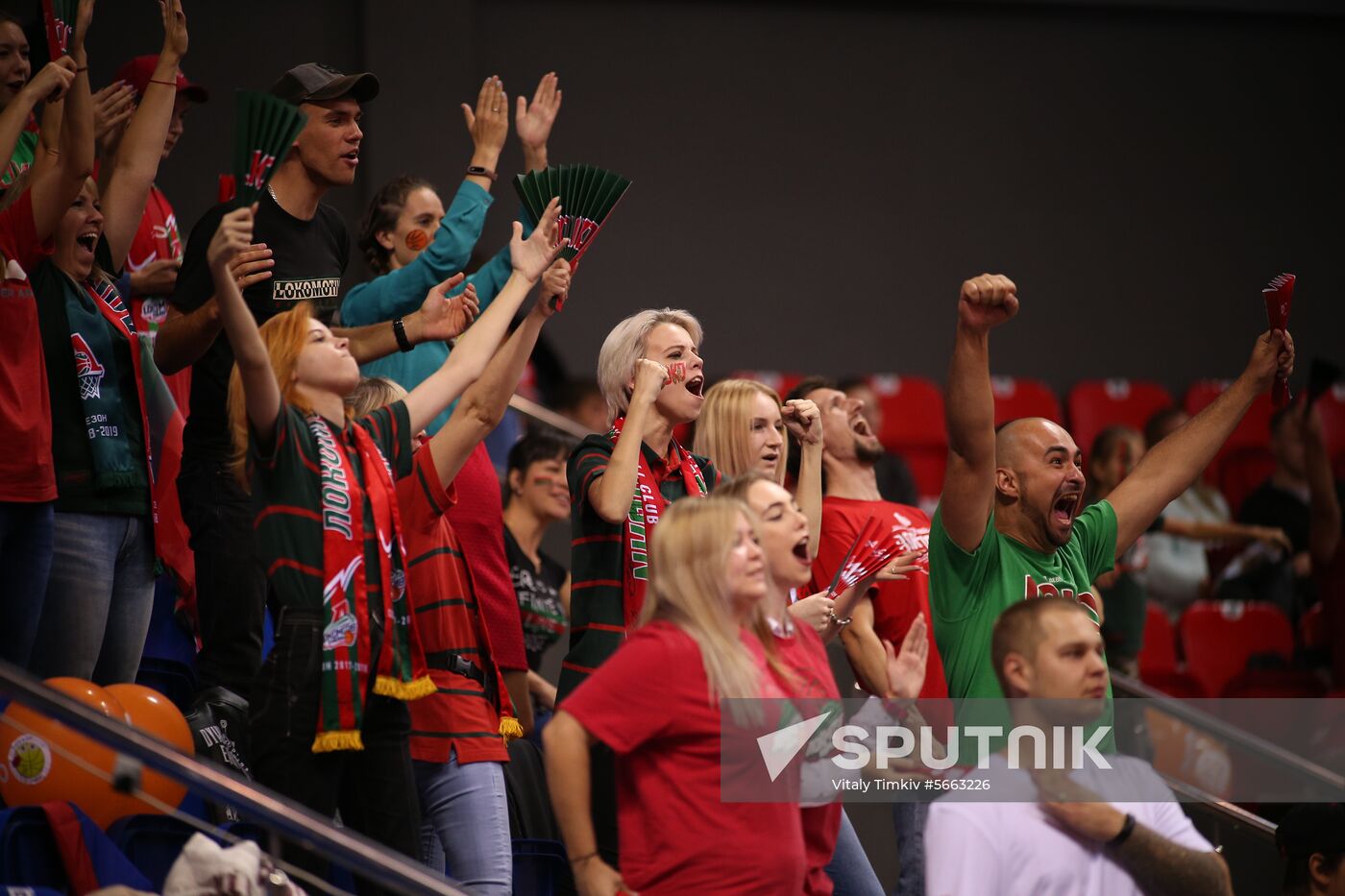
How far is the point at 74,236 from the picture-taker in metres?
3.71

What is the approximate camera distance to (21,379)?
3.44 meters

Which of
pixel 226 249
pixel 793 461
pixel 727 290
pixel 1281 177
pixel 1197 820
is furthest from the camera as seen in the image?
pixel 1281 177

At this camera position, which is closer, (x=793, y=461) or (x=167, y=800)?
(x=167, y=800)

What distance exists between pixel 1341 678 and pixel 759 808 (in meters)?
4.34

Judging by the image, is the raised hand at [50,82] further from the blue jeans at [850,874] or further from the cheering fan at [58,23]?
the blue jeans at [850,874]

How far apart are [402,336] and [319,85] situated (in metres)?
0.72

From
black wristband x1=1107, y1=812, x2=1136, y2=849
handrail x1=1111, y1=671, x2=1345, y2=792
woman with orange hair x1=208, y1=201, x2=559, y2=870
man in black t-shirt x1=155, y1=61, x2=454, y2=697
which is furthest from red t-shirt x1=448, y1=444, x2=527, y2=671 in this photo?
handrail x1=1111, y1=671, x2=1345, y2=792

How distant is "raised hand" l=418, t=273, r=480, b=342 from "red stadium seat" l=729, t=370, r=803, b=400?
3914 mm

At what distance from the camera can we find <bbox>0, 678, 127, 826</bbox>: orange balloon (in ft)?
10.8

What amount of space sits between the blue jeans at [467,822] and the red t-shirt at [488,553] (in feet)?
1.67

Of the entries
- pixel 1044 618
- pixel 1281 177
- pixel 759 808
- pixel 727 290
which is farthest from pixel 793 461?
pixel 1281 177

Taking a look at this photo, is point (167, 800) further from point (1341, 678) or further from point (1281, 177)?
point (1281, 177)

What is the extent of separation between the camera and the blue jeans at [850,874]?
3.55m

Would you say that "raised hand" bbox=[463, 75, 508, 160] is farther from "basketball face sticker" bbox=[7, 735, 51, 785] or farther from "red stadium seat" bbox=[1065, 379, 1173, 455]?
"red stadium seat" bbox=[1065, 379, 1173, 455]
